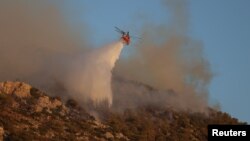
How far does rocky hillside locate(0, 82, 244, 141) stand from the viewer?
425ft

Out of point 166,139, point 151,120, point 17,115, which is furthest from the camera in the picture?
point 151,120

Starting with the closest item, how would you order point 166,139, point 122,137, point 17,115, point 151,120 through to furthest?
point 17,115, point 122,137, point 166,139, point 151,120

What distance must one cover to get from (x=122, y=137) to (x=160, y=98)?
53.1m

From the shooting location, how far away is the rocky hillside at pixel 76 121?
130 meters

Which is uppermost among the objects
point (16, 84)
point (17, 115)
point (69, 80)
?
point (69, 80)

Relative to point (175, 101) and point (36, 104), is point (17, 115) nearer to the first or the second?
point (36, 104)

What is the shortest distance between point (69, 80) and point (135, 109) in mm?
22712

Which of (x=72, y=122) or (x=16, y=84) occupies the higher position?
(x=16, y=84)

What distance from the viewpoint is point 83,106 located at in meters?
165

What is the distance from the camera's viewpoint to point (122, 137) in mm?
144250

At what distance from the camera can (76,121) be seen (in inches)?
5635

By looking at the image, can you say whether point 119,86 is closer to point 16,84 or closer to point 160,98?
point 160,98

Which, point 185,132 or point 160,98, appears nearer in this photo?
point 185,132

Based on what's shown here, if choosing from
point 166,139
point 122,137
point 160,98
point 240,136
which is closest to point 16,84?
point 122,137
